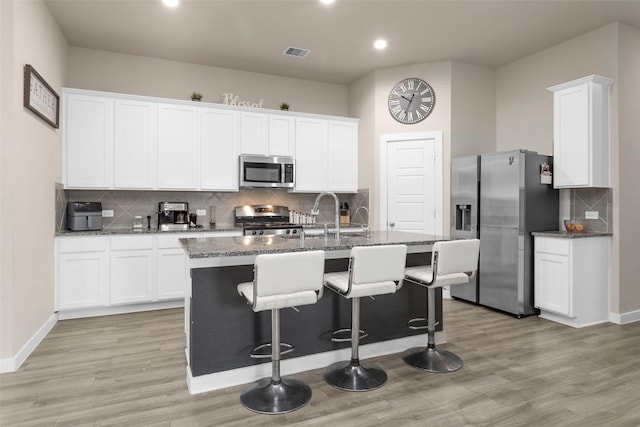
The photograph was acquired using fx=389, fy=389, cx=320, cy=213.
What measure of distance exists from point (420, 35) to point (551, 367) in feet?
11.7

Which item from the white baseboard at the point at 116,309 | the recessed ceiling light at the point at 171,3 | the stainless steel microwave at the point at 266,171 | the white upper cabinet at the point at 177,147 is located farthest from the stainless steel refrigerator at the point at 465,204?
the recessed ceiling light at the point at 171,3

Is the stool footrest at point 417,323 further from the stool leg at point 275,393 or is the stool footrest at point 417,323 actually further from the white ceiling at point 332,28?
the white ceiling at point 332,28

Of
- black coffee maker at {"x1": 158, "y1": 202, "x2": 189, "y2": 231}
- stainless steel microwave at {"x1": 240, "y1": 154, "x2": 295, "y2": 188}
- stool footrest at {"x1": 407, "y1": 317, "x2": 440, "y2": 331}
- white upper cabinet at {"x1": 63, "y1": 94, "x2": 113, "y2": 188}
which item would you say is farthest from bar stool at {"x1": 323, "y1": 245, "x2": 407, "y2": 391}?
white upper cabinet at {"x1": 63, "y1": 94, "x2": 113, "y2": 188}

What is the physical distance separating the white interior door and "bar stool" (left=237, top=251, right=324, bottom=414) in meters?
3.20

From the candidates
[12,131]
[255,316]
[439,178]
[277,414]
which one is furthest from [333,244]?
[439,178]

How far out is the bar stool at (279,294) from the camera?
221 cm

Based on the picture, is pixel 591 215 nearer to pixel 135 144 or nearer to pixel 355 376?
pixel 355 376

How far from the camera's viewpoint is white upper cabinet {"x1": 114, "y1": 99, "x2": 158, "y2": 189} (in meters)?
4.49

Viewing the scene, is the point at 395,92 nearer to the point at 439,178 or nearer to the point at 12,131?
the point at 439,178

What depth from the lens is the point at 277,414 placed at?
2287 millimetres

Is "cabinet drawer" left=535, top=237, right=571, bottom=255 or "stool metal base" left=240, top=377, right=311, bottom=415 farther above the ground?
"cabinet drawer" left=535, top=237, right=571, bottom=255

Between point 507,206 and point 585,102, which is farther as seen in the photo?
point 507,206

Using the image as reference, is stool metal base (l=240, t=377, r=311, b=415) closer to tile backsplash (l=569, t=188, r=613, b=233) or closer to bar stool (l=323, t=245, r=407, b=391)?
bar stool (l=323, t=245, r=407, b=391)

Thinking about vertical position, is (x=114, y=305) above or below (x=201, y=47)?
below
